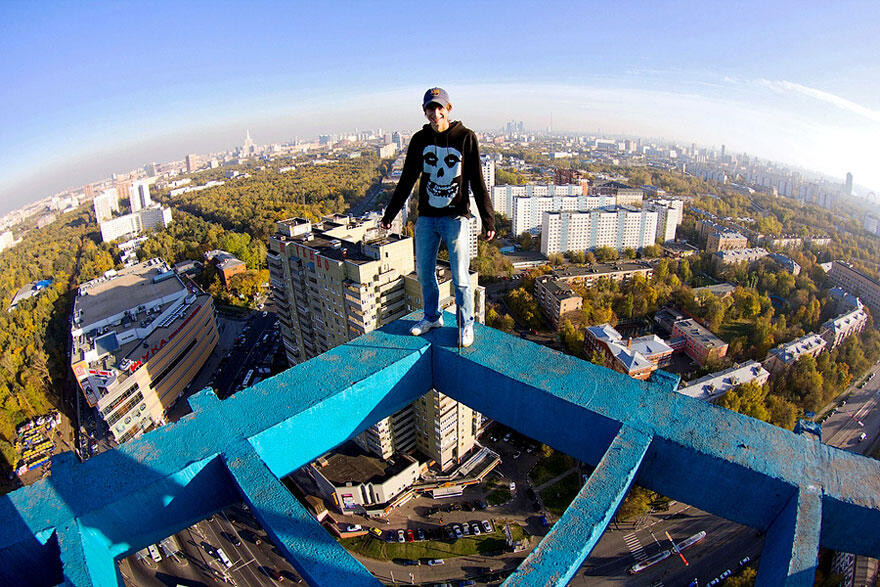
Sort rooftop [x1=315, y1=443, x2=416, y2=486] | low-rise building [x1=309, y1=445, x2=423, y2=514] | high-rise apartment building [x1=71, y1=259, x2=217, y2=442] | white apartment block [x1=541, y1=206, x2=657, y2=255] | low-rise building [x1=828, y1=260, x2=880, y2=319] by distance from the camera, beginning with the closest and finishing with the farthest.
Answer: low-rise building [x1=309, y1=445, x2=423, y2=514], rooftop [x1=315, y1=443, x2=416, y2=486], high-rise apartment building [x1=71, y1=259, x2=217, y2=442], low-rise building [x1=828, y1=260, x2=880, y2=319], white apartment block [x1=541, y1=206, x2=657, y2=255]

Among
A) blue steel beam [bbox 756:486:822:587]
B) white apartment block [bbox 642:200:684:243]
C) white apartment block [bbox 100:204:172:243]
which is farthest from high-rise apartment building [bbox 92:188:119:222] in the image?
blue steel beam [bbox 756:486:822:587]

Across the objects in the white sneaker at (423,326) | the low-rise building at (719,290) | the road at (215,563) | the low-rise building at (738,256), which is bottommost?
the road at (215,563)

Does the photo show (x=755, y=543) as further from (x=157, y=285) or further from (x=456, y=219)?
(x=157, y=285)

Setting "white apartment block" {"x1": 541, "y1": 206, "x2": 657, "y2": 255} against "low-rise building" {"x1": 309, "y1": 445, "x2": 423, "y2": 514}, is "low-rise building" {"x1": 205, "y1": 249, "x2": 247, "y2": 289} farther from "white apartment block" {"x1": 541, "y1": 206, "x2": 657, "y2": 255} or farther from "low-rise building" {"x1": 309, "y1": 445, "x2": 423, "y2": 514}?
"white apartment block" {"x1": 541, "y1": 206, "x2": 657, "y2": 255}

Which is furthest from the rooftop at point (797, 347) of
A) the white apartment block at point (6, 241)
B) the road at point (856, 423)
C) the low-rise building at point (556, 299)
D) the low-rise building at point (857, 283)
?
the white apartment block at point (6, 241)

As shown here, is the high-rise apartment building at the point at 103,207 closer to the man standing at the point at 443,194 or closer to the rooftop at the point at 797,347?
the man standing at the point at 443,194

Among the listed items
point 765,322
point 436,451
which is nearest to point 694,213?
point 765,322
